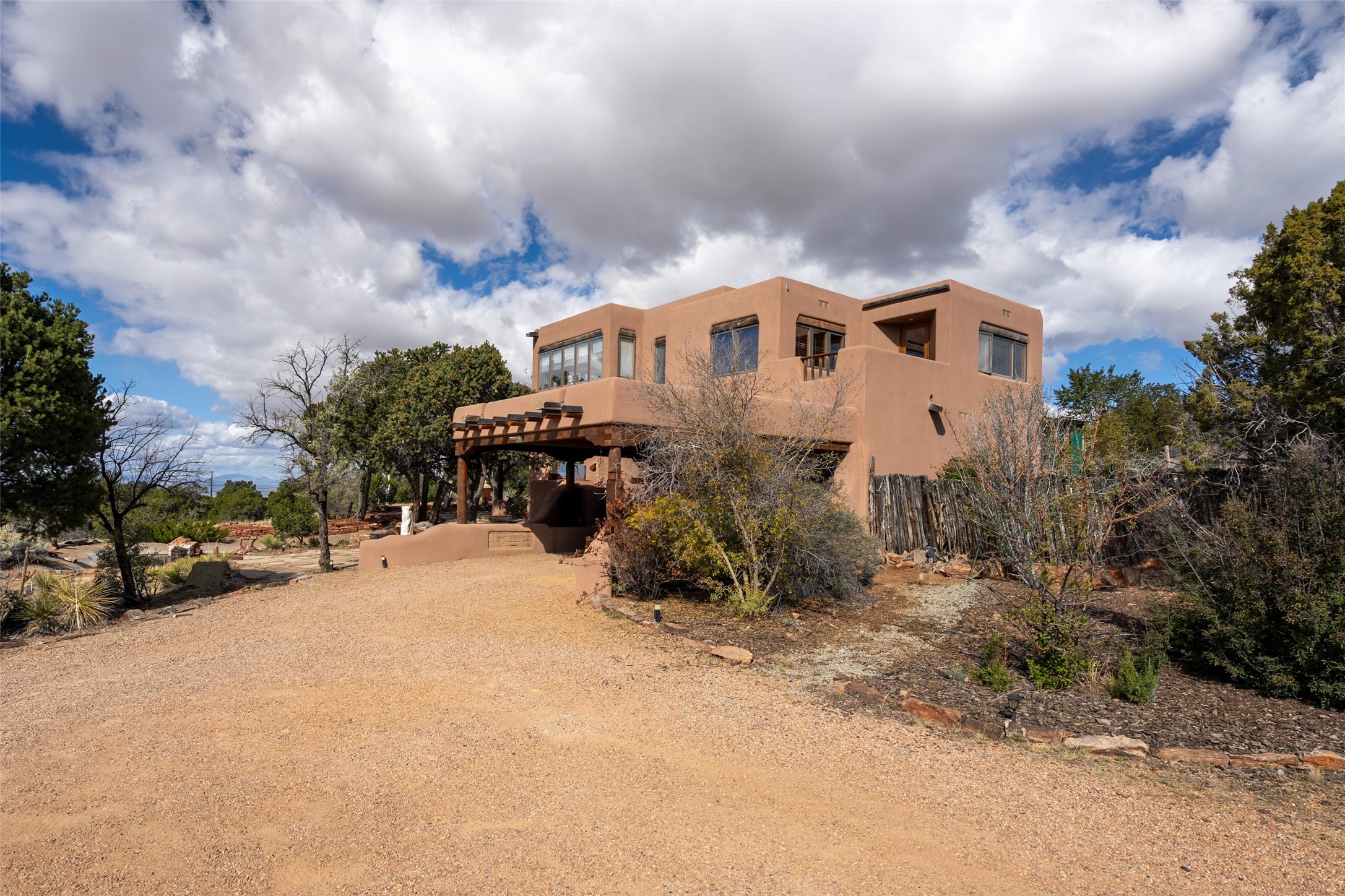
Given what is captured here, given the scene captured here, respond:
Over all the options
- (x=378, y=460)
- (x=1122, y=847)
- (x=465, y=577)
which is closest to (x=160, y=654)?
(x=465, y=577)

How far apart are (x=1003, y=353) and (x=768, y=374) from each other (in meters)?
8.16

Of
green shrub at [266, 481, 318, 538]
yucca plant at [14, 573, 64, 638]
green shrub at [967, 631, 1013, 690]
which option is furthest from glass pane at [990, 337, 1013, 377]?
green shrub at [266, 481, 318, 538]

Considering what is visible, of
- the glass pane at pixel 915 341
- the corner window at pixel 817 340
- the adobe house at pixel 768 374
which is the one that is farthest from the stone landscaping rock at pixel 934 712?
the glass pane at pixel 915 341

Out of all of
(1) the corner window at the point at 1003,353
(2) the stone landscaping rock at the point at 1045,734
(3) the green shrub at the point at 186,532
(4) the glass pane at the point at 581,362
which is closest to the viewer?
(2) the stone landscaping rock at the point at 1045,734

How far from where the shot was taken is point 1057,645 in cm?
691

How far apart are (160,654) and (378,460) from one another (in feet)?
68.3

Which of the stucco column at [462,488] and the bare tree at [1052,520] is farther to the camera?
the stucco column at [462,488]

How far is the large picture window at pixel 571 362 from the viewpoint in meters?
23.2

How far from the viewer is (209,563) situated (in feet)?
50.3

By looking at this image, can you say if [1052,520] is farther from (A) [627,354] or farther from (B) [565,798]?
(A) [627,354]

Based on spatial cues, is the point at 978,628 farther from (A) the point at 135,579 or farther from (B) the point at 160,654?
(A) the point at 135,579

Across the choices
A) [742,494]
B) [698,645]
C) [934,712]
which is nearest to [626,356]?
[742,494]

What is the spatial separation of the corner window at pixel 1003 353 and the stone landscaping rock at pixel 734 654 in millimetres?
15277

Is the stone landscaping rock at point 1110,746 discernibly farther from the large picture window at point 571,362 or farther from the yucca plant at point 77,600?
the large picture window at point 571,362
